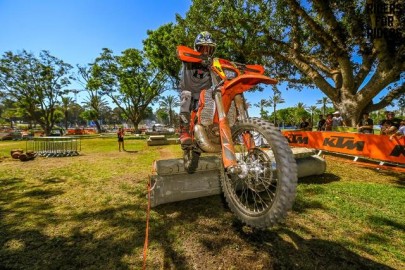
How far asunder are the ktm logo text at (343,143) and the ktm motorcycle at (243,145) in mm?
9581

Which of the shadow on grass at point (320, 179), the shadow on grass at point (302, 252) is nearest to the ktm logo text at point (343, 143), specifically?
the shadow on grass at point (320, 179)

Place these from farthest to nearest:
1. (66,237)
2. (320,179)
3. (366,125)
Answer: (366,125) < (320,179) < (66,237)

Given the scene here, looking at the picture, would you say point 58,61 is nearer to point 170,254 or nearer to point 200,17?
point 200,17

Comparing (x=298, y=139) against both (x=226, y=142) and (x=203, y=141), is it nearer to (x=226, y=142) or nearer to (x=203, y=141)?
(x=203, y=141)

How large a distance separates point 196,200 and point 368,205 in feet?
13.6

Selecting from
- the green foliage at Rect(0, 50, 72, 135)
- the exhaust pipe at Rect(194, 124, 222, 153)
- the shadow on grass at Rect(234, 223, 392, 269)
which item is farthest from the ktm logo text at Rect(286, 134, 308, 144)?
the green foliage at Rect(0, 50, 72, 135)

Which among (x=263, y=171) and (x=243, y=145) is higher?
(x=243, y=145)

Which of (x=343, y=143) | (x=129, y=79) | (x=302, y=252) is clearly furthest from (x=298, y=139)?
(x=129, y=79)

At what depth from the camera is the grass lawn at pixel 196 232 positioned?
3295 mm

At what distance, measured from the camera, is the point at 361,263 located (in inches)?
126

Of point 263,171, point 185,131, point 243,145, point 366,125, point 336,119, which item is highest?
point 336,119

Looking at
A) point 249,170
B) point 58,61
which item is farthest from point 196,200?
point 58,61

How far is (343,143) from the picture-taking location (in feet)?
38.7

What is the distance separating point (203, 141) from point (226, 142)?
0.47 metres
